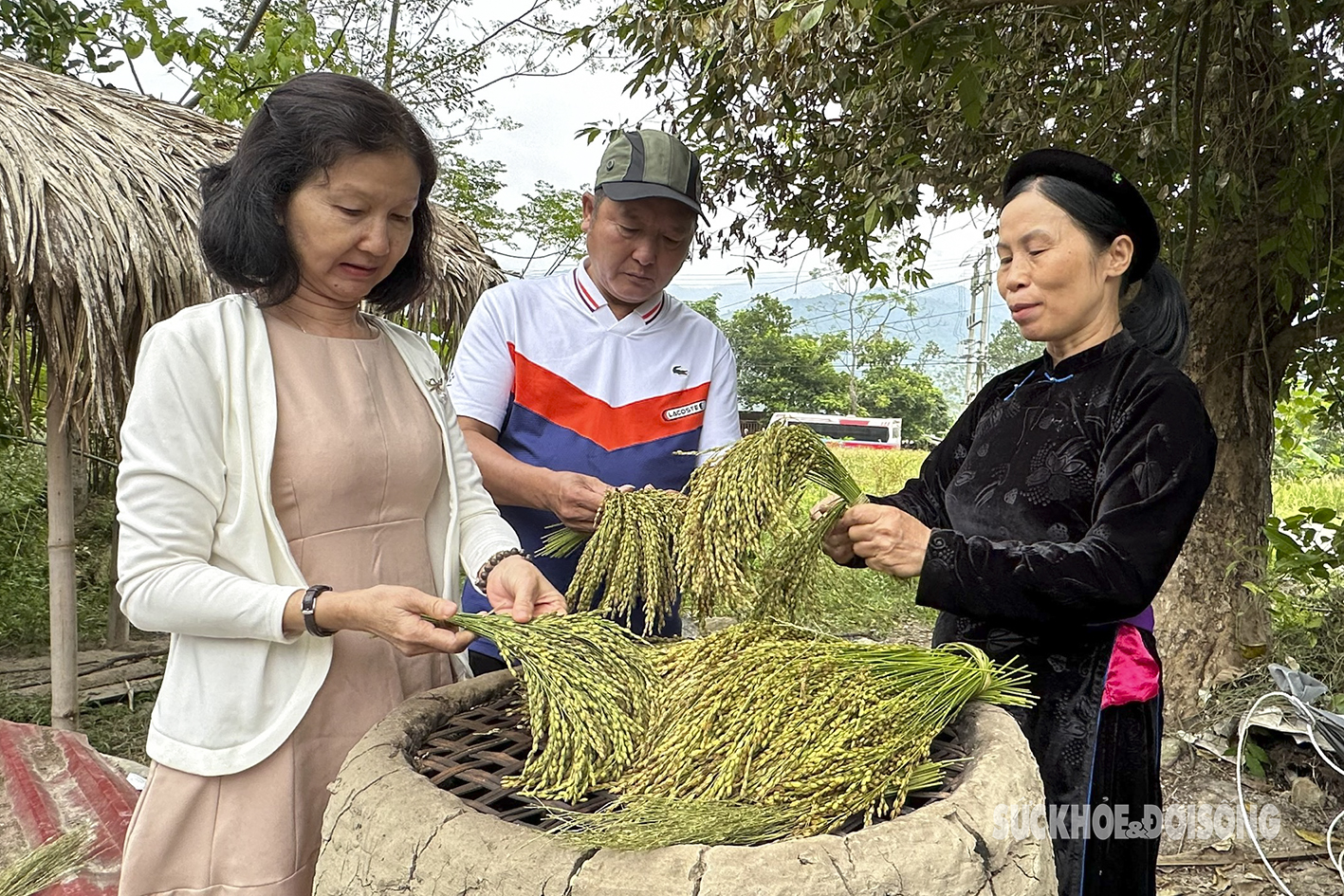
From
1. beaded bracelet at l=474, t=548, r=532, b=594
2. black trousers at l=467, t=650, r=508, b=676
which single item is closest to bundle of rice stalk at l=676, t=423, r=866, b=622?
beaded bracelet at l=474, t=548, r=532, b=594

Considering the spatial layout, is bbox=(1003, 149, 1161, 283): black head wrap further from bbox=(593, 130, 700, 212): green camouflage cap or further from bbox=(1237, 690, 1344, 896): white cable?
bbox=(1237, 690, 1344, 896): white cable

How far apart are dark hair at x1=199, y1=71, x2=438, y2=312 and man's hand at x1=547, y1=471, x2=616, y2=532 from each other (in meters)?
0.65

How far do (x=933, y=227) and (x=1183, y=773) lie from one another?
2.98m

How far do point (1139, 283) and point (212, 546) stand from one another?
68.9 inches

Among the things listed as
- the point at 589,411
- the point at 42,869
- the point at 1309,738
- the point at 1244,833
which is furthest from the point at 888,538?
the point at 1309,738

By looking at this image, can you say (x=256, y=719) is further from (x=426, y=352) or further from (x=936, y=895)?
(x=936, y=895)

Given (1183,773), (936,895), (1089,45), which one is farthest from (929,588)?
(1089,45)

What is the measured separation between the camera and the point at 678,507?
1.69 meters

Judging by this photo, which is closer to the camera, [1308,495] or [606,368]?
[606,368]

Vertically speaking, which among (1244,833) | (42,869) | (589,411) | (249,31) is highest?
(249,31)

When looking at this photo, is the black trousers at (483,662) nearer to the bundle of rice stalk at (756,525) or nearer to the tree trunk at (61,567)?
the bundle of rice stalk at (756,525)

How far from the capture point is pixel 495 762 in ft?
4.44

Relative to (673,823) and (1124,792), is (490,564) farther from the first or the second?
(1124,792)

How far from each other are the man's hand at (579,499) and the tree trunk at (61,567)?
116 inches
